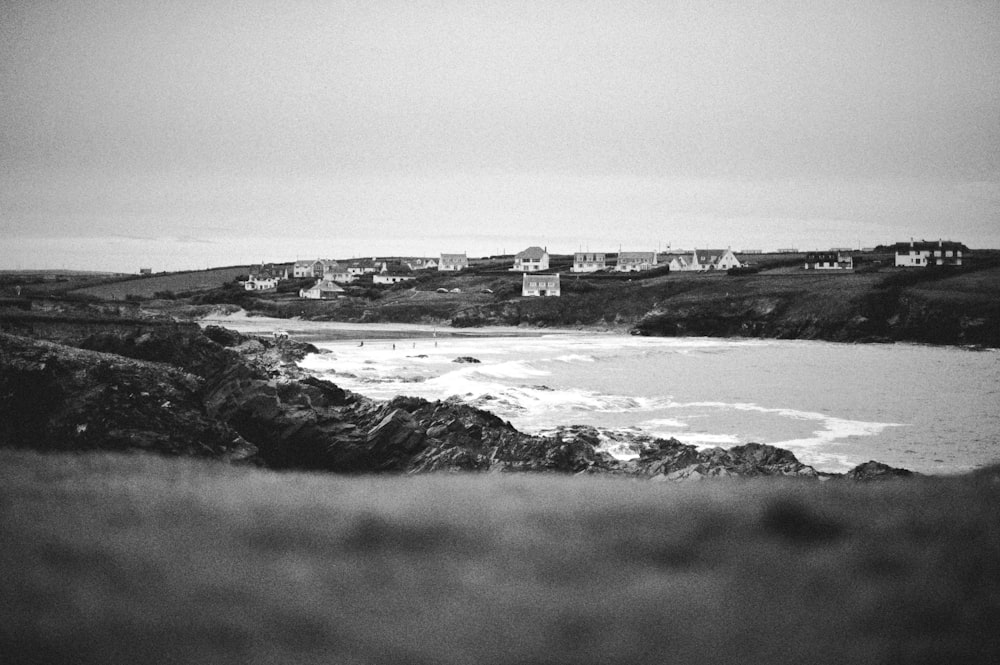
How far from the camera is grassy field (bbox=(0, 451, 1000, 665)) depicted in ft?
18.7

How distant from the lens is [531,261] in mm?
145375

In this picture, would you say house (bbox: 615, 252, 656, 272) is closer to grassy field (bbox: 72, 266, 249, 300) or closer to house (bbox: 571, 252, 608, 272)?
house (bbox: 571, 252, 608, 272)

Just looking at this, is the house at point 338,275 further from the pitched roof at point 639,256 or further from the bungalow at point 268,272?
the pitched roof at point 639,256

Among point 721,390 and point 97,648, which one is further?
point 721,390

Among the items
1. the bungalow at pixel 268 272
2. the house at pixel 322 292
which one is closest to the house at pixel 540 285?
the house at pixel 322 292

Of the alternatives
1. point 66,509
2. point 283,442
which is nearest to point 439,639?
point 66,509

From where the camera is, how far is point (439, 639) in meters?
5.80

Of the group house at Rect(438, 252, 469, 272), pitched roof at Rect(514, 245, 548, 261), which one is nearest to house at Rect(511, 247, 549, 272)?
pitched roof at Rect(514, 245, 548, 261)

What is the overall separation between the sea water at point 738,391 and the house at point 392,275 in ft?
306

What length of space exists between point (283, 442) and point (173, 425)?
267cm

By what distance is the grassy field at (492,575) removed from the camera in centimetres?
569

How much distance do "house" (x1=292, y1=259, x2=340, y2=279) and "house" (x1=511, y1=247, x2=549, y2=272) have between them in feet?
162

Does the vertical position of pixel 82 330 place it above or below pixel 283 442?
above

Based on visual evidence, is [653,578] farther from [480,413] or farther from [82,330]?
[82,330]
